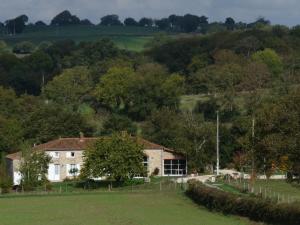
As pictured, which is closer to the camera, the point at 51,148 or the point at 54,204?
the point at 54,204

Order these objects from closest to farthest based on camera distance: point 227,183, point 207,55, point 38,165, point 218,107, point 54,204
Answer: point 54,204, point 227,183, point 38,165, point 218,107, point 207,55

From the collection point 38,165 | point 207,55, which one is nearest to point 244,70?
point 207,55

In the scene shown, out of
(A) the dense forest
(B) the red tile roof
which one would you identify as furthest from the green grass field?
(B) the red tile roof

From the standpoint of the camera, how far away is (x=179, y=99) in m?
137

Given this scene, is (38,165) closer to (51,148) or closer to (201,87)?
(51,148)

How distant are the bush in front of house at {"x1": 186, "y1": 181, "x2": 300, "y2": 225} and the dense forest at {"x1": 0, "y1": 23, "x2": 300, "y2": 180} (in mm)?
6614

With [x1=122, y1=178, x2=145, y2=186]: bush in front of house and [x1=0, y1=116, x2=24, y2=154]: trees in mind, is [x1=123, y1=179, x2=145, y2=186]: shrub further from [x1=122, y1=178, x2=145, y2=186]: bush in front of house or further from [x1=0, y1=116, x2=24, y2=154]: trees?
[x1=0, y1=116, x2=24, y2=154]: trees

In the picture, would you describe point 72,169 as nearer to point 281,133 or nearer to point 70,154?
point 70,154

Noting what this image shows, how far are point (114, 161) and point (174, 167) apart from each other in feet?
56.4

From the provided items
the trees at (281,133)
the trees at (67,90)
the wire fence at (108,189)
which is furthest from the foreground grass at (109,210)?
the trees at (67,90)

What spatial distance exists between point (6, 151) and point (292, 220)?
7078 centimetres

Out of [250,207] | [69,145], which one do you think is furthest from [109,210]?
[69,145]

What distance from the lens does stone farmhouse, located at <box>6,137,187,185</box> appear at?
96.3 metres

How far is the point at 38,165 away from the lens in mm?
85000
